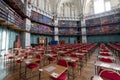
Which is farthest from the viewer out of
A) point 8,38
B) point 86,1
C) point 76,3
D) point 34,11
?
point 76,3

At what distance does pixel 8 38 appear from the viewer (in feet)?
31.1

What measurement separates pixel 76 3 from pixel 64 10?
460cm

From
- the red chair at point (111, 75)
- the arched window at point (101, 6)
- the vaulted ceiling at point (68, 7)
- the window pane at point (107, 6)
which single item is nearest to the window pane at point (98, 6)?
the arched window at point (101, 6)

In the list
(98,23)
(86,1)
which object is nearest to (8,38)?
(98,23)

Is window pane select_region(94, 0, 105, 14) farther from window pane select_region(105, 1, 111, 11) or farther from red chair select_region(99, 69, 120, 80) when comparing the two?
red chair select_region(99, 69, 120, 80)

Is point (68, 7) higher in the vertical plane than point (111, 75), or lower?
higher

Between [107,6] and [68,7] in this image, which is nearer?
[107,6]

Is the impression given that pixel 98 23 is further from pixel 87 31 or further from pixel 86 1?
pixel 86 1

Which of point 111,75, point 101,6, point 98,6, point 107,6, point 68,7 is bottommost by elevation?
point 111,75

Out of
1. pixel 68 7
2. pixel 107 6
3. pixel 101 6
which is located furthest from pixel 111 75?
pixel 68 7

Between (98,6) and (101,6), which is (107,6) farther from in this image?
(98,6)

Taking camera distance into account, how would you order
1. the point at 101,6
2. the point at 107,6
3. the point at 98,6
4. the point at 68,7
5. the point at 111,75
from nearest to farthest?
the point at 111,75, the point at 107,6, the point at 101,6, the point at 98,6, the point at 68,7

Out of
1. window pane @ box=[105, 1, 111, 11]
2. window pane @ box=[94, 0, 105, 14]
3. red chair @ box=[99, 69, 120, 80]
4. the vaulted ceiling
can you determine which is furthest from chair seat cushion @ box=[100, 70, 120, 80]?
window pane @ box=[105, 1, 111, 11]

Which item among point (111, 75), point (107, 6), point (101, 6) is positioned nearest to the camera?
point (111, 75)
